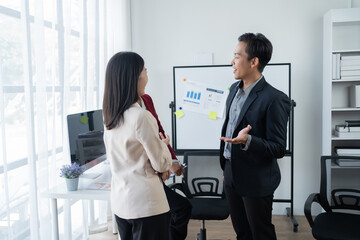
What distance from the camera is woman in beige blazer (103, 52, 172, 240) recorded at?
152 cm

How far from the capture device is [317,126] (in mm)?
3703

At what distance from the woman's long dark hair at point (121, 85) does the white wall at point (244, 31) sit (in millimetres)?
2363

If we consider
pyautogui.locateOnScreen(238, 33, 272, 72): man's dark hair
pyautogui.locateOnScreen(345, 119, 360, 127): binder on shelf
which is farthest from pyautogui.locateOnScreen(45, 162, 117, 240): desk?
pyautogui.locateOnScreen(345, 119, 360, 127): binder on shelf

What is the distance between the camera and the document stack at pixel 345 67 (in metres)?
3.32

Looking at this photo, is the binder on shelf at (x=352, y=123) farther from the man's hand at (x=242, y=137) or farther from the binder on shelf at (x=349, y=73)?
the man's hand at (x=242, y=137)

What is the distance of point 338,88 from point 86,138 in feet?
8.99

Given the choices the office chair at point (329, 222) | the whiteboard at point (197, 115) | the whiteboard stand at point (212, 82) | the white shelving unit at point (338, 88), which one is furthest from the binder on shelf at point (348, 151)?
the whiteboard at point (197, 115)

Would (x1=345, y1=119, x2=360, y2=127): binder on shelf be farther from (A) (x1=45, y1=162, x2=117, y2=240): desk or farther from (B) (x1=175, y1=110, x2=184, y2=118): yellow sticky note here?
(A) (x1=45, y1=162, x2=117, y2=240): desk

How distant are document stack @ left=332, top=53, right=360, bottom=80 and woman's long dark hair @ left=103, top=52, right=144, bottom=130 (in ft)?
8.29

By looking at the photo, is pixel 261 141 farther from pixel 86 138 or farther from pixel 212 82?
pixel 212 82

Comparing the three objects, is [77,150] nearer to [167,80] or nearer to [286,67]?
[167,80]

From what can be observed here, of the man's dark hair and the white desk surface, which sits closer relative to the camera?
the man's dark hair

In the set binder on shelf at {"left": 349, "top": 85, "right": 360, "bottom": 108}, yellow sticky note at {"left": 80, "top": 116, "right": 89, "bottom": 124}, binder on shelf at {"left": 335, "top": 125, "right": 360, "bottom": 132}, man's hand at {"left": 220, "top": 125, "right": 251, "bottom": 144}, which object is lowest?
binder on shelf at {"left": 335, "top": 125, "right": 360, "bottom": 132}

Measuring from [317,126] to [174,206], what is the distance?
2.15 meters
